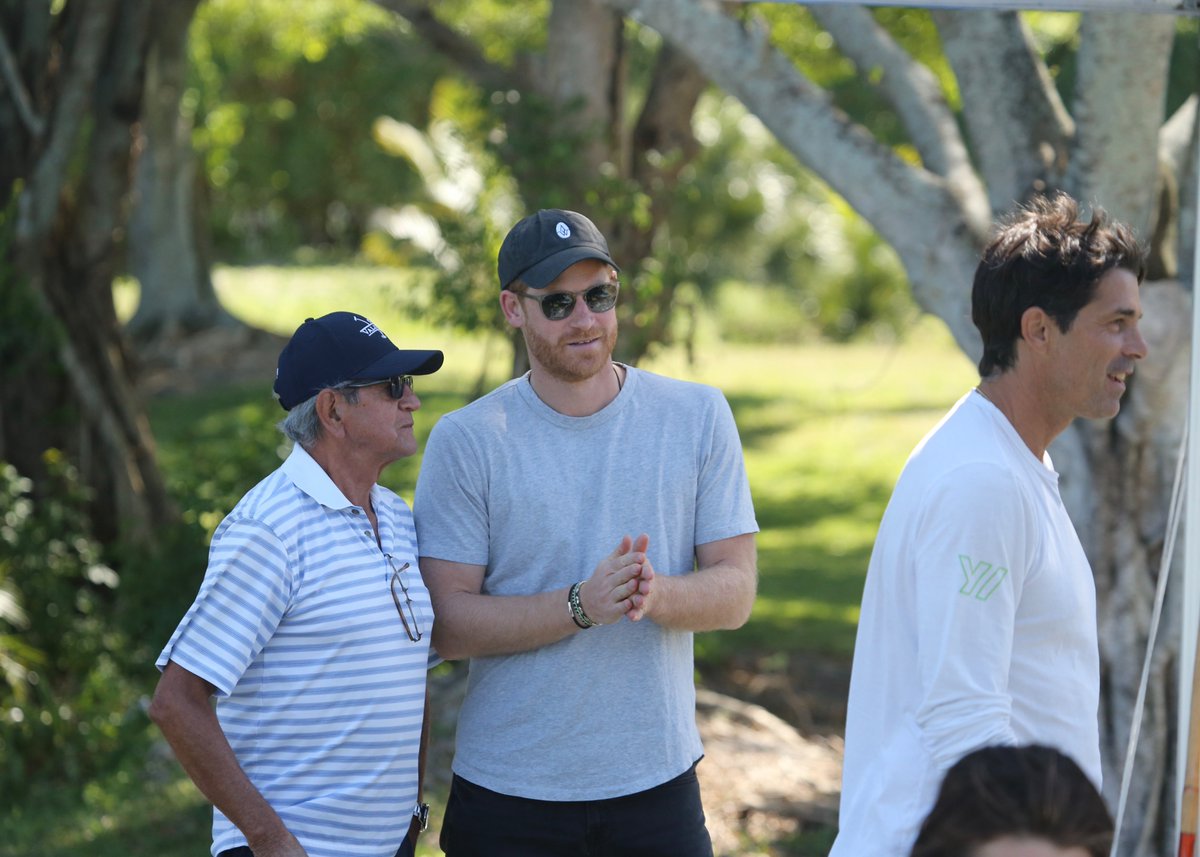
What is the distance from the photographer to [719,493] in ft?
10.7

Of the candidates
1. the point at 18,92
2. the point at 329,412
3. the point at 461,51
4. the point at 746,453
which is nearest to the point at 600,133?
the point at 461,51

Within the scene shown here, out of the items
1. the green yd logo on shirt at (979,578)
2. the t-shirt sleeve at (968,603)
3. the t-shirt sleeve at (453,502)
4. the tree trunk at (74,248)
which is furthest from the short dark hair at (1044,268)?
the tree trunk at (74,248)

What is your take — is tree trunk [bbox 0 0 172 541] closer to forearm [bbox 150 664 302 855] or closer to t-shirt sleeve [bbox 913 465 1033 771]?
forearm [bbox 150 664 302 855]

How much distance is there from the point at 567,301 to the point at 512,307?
0.15 meters

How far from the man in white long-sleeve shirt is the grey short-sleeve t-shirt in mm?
558

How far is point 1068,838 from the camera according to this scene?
1.84 meters

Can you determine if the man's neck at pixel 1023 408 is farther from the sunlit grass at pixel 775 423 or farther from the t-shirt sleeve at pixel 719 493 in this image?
the sunlit grass at pixel 775 423

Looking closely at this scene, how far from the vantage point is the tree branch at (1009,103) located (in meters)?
5.44

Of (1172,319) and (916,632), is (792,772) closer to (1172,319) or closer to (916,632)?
(1172,319)

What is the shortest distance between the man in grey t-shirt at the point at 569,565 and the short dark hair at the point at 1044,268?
75 centimetres

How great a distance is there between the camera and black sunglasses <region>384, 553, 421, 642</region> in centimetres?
304

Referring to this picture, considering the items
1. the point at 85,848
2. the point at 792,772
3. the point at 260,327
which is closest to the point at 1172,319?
the point at 792,772

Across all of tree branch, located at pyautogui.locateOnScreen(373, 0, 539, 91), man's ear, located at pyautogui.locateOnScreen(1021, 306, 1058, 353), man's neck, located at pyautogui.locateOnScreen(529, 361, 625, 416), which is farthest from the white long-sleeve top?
tree branch, located at pyautogui.locateOnScreen(373, 0, 539, 91)

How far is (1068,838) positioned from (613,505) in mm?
1479
